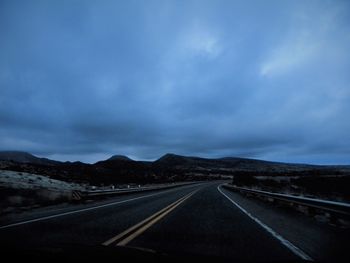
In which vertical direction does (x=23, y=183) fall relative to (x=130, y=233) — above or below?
above

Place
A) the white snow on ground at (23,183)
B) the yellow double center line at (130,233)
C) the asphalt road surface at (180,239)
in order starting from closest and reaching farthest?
the asphalt road surface at (180,239)
the yellow double center line at (130,233)
the white snow on ground at (23,183)

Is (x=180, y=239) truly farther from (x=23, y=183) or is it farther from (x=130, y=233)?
(x=23, y=183)

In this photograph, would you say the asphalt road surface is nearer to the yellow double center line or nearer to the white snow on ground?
the yellow double center line

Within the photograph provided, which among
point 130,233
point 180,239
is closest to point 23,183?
point 130,233

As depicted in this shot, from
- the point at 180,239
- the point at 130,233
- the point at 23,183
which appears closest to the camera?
the point at 180,239

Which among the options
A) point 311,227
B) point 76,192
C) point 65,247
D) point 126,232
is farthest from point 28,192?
point 65,247

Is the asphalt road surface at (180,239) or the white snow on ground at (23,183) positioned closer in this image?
the asphalt road surface at (180,239)

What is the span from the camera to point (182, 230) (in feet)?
36.4

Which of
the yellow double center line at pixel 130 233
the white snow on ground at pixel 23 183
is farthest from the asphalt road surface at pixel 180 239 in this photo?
the white snow on ground at pixel 23 183

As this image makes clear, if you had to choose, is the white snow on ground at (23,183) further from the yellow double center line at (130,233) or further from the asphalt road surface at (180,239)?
the yellow double center line at (130,233)

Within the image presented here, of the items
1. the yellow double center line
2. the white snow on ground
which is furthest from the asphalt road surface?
the white snow on ground

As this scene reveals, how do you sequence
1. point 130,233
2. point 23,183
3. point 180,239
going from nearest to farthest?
point 180,239
point 130,233
point 23,183

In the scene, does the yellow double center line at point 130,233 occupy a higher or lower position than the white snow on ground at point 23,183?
lower

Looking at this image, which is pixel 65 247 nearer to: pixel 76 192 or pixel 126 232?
pixel 126 232
